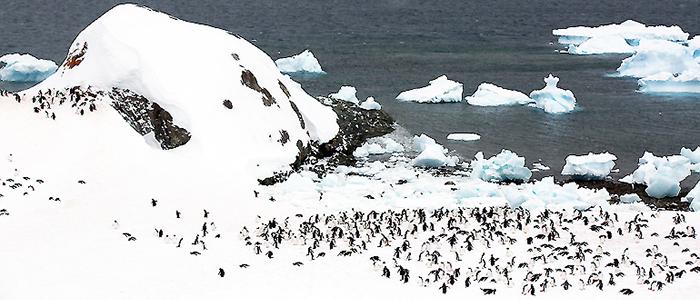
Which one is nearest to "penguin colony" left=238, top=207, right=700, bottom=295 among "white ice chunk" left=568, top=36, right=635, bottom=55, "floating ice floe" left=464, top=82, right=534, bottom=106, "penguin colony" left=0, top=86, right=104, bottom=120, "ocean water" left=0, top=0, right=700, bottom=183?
"penguin colony" left=0, top=86, right=104, bottom=120

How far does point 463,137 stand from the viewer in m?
36.9

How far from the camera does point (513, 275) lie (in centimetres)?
1697

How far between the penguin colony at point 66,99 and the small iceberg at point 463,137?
55.0 ft

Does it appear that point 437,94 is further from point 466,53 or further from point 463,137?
point 466,53

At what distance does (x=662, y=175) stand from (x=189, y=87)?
59.8ft

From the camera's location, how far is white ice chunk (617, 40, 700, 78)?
53.6 meters

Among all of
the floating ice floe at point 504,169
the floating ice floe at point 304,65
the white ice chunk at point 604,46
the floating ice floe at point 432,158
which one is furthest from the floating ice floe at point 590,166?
the white ice chunk at point 604,46

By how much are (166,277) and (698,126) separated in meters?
33.2

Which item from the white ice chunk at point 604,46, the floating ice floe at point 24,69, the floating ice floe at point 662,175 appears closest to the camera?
the floating ice floe at point 662,175

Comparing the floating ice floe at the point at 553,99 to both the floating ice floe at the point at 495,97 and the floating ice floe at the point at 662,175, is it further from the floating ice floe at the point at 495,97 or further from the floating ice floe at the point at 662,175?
the floating ice floe at the point at 662,175

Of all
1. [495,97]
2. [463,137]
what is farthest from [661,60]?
[463,137]

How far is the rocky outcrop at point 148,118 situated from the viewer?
89.6 feet

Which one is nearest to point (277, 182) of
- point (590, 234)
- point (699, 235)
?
point (590, 234)

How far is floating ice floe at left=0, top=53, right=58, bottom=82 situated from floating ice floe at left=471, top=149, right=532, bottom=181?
111 feet
